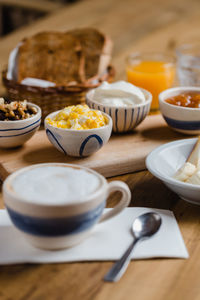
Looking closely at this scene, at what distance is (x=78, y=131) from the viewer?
1.48 m

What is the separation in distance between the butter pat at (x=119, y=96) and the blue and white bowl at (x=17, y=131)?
0.30 metres

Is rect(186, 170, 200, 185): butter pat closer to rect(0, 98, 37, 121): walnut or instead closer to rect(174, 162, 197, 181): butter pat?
rect(174, 162, 197, 181): butter pat

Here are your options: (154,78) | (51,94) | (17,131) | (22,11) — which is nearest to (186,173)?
(17,131)

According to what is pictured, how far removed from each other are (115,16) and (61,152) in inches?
92.8

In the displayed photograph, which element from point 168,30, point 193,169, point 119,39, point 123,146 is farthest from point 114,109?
point 168,30

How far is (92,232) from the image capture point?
1.16 m

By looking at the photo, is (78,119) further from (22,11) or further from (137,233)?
(22,11)

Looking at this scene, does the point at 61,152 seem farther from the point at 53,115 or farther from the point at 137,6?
the point at 137,6

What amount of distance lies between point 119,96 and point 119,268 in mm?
892

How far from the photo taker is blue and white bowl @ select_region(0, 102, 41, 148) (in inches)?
61.0

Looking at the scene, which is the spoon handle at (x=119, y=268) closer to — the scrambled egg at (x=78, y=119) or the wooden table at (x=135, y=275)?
the wooden table at (x=135, y=275)

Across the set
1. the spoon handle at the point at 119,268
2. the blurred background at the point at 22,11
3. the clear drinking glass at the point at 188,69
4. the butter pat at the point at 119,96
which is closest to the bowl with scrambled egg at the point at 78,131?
the butter pat at the point at 119,96

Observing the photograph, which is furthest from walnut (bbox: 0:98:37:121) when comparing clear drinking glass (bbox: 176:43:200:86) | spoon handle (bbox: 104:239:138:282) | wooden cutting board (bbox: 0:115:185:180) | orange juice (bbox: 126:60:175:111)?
clear drinking glass (bbox: 176:43:200:86)

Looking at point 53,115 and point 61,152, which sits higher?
point 53,115
